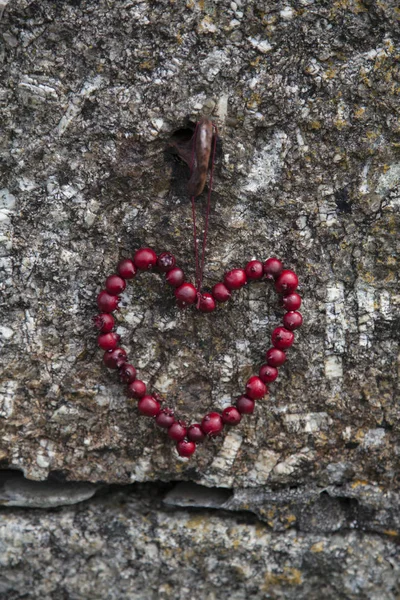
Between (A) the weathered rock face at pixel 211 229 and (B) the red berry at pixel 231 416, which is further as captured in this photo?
(B) the red berry at pixel 231 416

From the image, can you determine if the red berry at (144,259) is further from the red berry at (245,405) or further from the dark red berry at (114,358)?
the red berry at (245,405)

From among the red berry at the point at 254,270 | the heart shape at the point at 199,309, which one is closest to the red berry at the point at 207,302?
the heart shape at the point at 199,309

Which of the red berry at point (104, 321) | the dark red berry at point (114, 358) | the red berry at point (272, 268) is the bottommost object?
the dark red berry at point (114, 358)

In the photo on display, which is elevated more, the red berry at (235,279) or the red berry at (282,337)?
the red berry at (235,279)

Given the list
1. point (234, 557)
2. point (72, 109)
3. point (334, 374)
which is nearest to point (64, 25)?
point (72, 109)

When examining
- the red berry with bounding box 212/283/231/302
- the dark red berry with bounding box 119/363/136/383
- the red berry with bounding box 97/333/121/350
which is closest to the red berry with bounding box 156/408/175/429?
the dark red berry with bounding box 119/363/136/383

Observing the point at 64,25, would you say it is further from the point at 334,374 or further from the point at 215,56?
the point at 334,374

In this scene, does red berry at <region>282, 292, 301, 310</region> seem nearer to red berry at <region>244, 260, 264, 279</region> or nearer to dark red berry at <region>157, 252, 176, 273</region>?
red berry at <region>244, 260, 264, 279</region>
